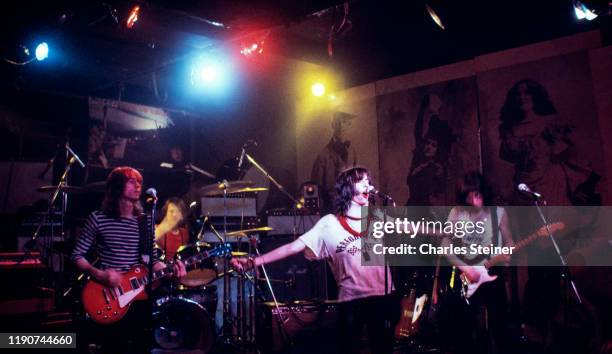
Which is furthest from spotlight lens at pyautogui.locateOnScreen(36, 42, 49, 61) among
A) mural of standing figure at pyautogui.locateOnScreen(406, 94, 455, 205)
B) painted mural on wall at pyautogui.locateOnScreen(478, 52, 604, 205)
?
painted mural on wall at pyautogui.locateOnScreen(478, 52, 604, 205)

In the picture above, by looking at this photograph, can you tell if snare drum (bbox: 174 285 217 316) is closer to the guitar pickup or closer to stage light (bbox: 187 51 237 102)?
the guitar pickup

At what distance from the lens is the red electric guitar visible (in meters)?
4.55

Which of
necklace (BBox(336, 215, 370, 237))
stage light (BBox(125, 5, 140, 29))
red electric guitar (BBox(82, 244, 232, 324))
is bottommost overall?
red electric guitar (BBox(82, 244, 232, 324))

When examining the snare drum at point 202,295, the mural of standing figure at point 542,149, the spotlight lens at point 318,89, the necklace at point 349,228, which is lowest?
the snare drum at point 202,295

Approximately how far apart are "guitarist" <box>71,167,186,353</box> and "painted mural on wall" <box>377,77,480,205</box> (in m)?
4.43

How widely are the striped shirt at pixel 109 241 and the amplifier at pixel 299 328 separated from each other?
165 cm

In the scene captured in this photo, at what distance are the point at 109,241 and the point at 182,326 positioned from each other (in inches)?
81.8

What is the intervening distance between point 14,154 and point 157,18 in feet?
10.2

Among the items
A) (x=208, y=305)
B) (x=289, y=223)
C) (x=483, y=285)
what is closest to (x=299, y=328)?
(x=208, y=305)

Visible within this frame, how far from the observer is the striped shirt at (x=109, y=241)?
4.63m

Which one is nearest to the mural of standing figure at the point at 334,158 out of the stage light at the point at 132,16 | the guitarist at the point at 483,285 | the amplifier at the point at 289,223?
the amplifier at the point at 289,223

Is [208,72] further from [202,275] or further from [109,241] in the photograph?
[109,241]

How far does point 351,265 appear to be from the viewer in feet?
13.0

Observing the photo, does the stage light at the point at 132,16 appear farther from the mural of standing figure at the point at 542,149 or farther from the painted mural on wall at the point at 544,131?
the mural of standing figure at the point at 542,149
